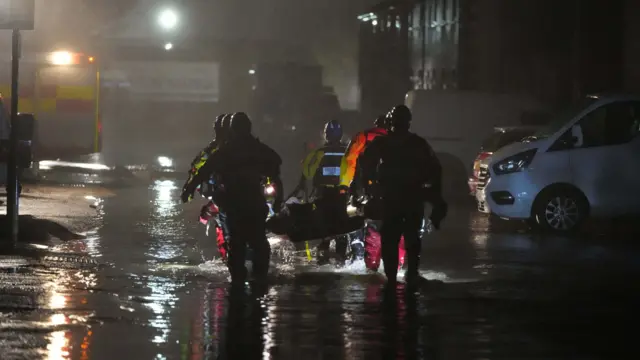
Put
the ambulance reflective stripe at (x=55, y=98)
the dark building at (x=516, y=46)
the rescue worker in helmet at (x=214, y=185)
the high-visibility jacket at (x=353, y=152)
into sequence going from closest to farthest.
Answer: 1. the rescue worker in helmet at (x=214, y=185)
2. the high-visibility jacket at (x=353, y=152)
3. the ambulance reflective stripe at (x=55, y=98)
4. the dark building at (x=516, y=46)

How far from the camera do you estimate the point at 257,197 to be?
1128 centimetres

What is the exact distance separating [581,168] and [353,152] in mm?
5215

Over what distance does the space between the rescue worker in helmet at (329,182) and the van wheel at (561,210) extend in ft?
14.6

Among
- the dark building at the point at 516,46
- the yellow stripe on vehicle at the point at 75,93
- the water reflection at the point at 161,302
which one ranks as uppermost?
the dark building at the point at 516,46

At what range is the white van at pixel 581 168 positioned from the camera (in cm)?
1680

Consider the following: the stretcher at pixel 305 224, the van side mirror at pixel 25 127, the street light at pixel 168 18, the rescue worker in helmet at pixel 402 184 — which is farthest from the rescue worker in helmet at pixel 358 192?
the street light at pixel 168 18

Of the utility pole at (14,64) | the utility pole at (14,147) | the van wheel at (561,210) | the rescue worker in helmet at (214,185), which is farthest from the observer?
the van wheel at (561,210)

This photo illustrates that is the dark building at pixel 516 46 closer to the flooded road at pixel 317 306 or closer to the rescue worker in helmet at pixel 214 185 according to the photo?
the flooded road at pixel 317 306

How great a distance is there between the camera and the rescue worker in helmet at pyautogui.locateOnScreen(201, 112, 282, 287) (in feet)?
36.8

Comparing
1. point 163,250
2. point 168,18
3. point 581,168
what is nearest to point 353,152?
point 163,250

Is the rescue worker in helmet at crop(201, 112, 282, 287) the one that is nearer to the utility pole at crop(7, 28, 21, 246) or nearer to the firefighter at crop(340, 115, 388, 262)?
the firefighter at crop(340, 115, 388, 262)

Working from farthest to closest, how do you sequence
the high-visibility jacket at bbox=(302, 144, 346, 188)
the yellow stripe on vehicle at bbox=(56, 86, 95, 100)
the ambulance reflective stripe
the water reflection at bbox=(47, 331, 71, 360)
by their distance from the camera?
the yellow stripe on vehicle at bbox=(56, 86, 95, 100) < the ambulance reflective stripe < the high-visibility jacket at bbox=(302, 144, 346, 188) < the water reflection at bbox=(47, 331, 71, 360)

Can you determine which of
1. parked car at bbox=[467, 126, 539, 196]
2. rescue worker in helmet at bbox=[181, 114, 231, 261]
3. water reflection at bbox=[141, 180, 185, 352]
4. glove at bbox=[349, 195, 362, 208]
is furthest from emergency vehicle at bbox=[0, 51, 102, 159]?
glove at bbox=[349, 195, 362, 208]

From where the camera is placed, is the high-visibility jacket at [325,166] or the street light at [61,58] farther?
the street light at [61,58]
